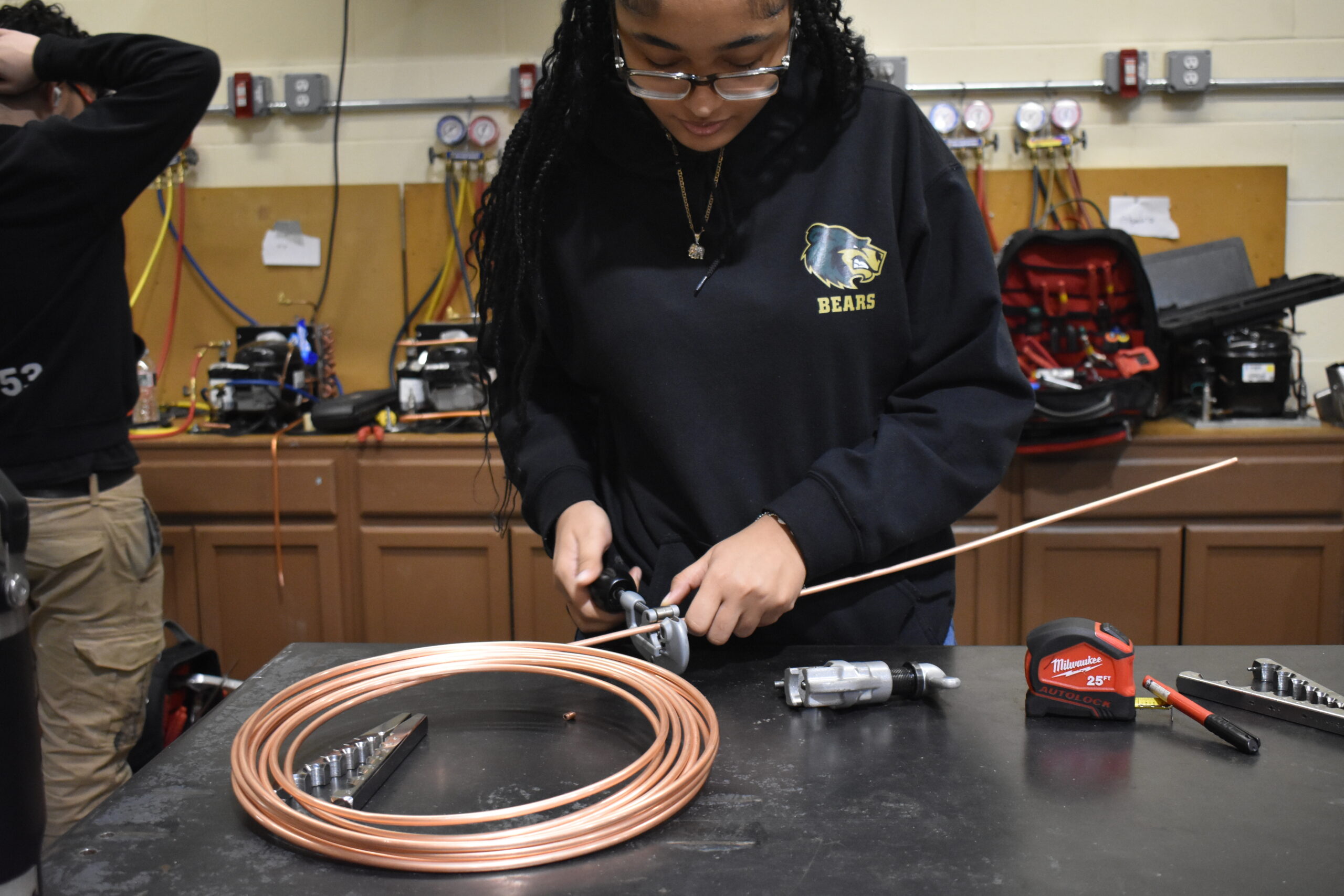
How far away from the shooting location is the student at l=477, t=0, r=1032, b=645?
99 cm

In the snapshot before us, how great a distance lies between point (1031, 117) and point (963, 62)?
0.27 metres

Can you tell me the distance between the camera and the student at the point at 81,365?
1733 millimetres

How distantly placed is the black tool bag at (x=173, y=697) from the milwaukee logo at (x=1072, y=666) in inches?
68.0

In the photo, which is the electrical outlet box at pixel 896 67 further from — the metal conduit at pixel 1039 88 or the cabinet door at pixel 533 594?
the cabinet door at pixel 533 594

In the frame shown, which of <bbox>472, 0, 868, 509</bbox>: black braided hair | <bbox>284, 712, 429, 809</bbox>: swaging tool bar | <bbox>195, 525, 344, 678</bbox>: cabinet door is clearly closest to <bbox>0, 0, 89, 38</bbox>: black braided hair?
<bbox>195, 525, 344, 678</bbox>: cabinet door

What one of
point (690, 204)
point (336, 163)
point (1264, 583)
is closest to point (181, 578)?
point (336, 163)

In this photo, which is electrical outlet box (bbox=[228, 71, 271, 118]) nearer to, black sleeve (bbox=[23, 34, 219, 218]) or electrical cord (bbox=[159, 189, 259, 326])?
electrical cord (bbox=[159, 189, 259, 326])

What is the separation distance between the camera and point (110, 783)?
6.23 ft

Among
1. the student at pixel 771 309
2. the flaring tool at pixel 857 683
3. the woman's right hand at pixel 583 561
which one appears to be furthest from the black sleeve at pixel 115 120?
the flaring tool at pixel 857 683

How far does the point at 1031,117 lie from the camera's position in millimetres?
2945

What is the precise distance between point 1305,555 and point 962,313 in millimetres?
2055

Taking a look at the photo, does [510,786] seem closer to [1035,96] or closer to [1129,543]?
[1129,543]

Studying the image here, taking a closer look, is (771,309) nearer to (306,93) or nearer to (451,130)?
(451,130)

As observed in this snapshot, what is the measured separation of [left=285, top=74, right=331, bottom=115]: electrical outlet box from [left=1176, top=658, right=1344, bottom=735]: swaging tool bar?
3.00 m
